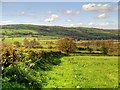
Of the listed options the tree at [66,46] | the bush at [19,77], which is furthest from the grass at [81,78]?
the tree at [66,46]

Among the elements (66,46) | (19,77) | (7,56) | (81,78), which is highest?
(7,56)

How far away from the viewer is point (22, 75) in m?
13.3

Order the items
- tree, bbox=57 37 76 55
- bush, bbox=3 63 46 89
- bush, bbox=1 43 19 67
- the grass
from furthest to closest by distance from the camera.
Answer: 1. tree, bbox=57 37 76 55
2. the grass
3. bush, bbox=1 43 19 67
4. bush, bbox=3 63 46 89

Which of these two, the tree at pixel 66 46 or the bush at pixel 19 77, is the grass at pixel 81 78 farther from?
the tree at pixel 66 46

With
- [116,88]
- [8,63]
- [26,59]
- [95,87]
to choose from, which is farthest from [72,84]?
A: [26,59]

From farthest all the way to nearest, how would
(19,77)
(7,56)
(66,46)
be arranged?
1. (66,46)
2. (7,56)
3. (19,77)

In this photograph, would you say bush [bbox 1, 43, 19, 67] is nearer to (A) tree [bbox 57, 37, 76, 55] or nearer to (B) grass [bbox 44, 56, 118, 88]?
(B) grass [bbox 44, 56, 118, 88]

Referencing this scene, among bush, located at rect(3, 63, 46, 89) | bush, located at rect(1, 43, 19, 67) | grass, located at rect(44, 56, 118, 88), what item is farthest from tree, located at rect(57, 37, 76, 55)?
bush, located at rect(3, 63, 46, 89)

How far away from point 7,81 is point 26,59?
7.30m

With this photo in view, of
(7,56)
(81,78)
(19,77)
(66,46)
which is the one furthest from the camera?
(66,46)

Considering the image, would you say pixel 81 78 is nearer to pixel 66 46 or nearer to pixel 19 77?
pixel 19 77

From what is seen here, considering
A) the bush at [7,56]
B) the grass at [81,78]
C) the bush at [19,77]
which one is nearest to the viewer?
the bush at [19,77]

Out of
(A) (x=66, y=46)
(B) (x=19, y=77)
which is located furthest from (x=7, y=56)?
(A) (x=66, y=46)

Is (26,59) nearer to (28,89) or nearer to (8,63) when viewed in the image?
(8,63)
